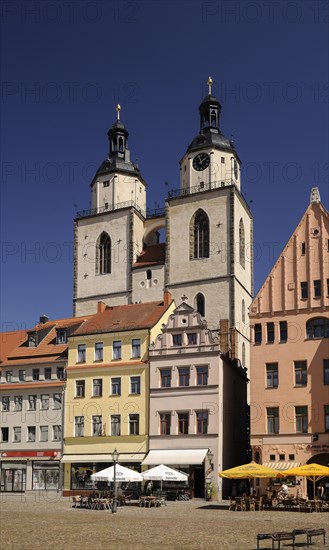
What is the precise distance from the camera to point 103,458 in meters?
55.9

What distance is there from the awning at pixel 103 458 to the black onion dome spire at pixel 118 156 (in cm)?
3891

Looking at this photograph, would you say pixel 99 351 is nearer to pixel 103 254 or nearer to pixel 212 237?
pixel 212 237

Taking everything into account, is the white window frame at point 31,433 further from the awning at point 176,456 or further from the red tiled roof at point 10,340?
the awning at point 176,456

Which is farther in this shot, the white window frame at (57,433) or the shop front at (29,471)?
the white window frame at (57,433)

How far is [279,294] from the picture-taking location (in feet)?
176

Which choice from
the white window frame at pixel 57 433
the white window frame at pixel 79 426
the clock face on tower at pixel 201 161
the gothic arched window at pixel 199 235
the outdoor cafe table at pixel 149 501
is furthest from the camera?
the clock face on tower at pixel 201 161

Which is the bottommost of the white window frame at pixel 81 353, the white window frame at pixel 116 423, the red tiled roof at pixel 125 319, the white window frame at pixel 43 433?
the white window frame at pixel 43 433

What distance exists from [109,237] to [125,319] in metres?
25.3

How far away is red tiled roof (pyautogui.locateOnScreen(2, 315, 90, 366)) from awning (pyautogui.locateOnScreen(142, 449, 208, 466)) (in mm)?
11932

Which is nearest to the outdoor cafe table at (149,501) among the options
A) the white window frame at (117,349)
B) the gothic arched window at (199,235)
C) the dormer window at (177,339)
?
the dormer window at (177,339)

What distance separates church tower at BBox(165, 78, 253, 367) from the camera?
74.2m

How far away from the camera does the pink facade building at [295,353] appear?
165 ft

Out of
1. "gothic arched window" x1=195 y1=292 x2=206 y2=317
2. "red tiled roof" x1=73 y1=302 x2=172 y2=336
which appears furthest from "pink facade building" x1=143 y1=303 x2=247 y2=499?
"gothic arched window" x1=195 y1=292 x2=206 y2=317

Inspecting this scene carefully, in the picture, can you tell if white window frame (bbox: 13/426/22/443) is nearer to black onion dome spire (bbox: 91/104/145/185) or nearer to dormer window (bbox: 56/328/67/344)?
dormer window (bbox: 56/328/67/344)
